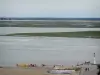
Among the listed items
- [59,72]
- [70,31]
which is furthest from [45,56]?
[59,72]

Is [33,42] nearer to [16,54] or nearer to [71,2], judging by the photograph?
[16,54]

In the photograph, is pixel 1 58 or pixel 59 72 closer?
pixel 59 72

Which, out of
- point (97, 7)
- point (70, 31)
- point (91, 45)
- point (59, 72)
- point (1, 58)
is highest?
point (97, 7)

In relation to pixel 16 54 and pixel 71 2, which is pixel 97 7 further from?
pixel 16 54

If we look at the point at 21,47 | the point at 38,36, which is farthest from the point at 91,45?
the point at 21,47

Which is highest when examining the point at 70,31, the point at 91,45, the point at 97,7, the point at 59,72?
the point at 97,7

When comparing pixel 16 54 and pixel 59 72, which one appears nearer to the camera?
pixel 59 72

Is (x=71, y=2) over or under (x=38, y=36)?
over

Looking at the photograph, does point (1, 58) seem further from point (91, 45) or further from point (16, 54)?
point (91, 45)

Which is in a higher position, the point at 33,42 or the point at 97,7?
the point at 97,7
